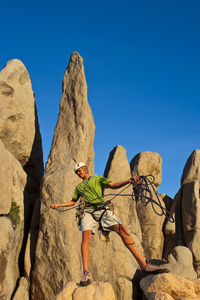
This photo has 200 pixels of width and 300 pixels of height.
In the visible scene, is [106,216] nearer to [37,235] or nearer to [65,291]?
[65,291]

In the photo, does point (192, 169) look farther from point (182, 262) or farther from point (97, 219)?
point (97, 219)

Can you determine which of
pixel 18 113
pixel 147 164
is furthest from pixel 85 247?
pixel 147 164

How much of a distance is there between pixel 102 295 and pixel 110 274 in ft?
27.4

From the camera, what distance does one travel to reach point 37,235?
1262cm

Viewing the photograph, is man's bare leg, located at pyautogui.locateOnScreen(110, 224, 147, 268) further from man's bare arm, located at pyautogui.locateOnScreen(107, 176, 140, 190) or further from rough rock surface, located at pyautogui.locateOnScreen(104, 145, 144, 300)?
rough rock surface, located at pyautogui.locateOnScreen(104, 145, 144, 300)

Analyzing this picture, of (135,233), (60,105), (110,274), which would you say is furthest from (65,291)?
(135,233)

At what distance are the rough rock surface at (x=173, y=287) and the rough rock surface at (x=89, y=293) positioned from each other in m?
0.66

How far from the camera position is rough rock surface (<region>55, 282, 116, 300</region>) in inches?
223

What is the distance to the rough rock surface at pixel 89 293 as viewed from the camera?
566 cm

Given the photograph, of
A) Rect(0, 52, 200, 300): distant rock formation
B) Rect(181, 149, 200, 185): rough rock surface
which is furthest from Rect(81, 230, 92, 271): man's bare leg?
Rect(181, 149, 200, 185): rough rock surface

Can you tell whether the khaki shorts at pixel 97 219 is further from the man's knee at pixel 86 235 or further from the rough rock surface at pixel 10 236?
the rough rock surface at pixel 10 236

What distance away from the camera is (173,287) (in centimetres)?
555

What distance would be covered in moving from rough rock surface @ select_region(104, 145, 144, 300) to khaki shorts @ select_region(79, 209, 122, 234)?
8.70 meters

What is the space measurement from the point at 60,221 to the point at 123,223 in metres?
4.95
